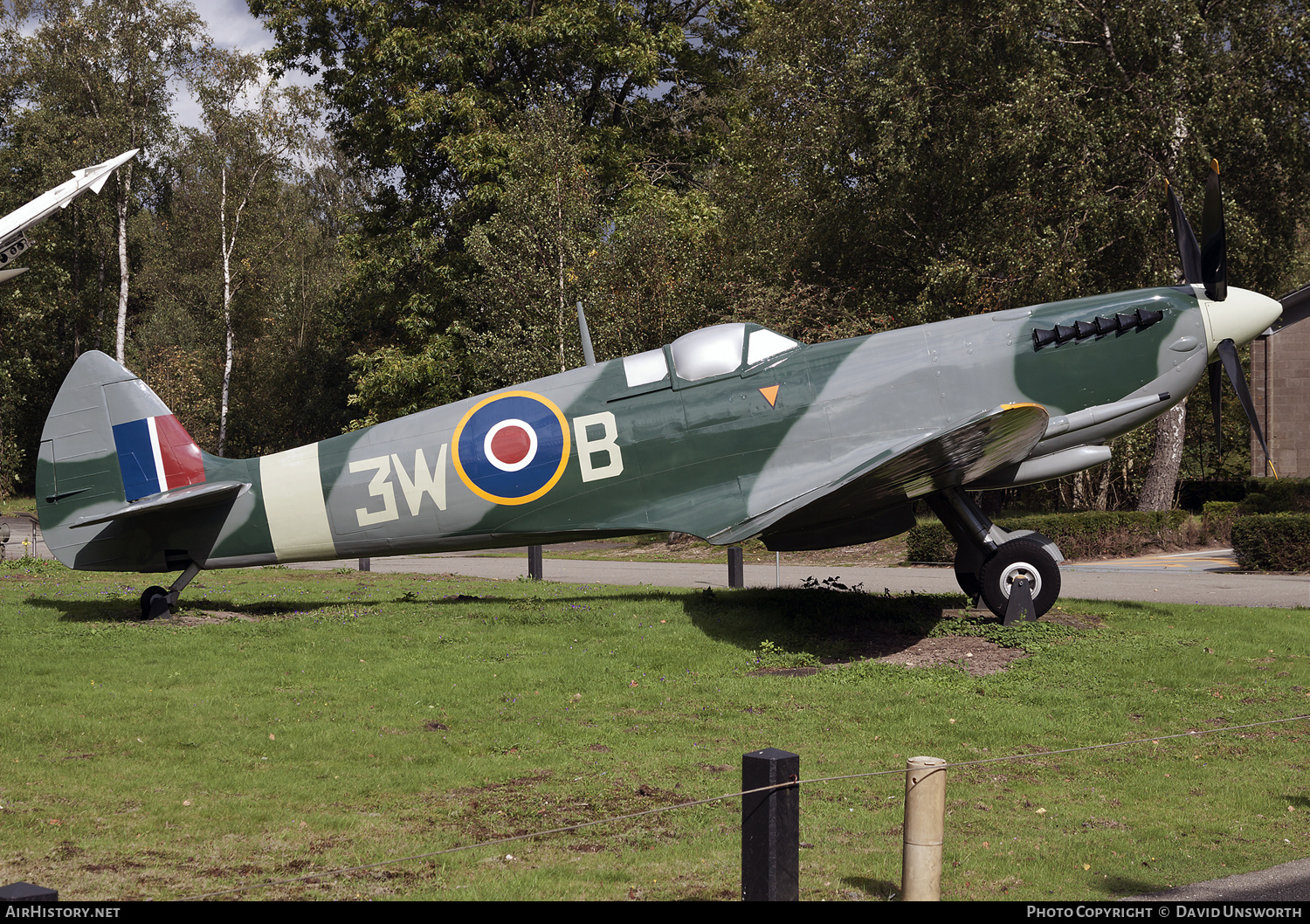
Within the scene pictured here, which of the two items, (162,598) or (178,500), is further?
(162,598)

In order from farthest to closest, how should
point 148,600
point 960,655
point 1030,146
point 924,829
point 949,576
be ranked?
point 1030,146
point 949,576
point 148,600
point 960,655
point 924,829

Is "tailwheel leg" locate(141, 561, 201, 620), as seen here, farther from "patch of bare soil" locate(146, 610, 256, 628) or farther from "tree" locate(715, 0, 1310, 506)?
"tree" locate(715, 0, 1310, 506)

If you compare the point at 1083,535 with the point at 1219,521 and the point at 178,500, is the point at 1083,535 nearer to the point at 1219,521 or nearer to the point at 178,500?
the point at 1219,521

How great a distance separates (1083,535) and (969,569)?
504 inches

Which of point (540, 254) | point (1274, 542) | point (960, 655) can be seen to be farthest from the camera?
point (540, 254)

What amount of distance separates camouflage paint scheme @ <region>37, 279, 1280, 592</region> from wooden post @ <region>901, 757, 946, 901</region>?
18.7 feet

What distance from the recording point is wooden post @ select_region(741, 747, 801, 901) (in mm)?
3713

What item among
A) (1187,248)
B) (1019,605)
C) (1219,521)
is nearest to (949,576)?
(1187,248)

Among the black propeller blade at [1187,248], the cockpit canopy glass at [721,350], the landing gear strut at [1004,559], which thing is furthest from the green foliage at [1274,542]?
the cockpit canopy glass at [721,350]

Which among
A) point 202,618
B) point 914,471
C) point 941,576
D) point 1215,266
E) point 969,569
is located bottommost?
point 941,576

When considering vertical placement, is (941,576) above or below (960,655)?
below

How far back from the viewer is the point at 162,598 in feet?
34.2

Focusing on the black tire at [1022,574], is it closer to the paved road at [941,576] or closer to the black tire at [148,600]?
the paved road at [941,576]

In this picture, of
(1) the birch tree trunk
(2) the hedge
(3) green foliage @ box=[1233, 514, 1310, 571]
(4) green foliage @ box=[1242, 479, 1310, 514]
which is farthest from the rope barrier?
(1) the birch tree trunk
